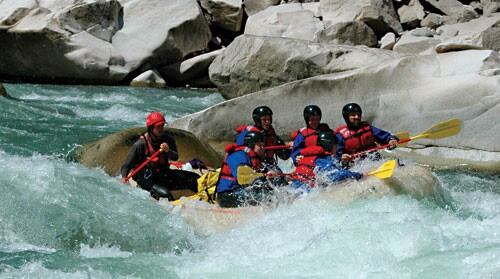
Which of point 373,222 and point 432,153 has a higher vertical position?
point 373,222

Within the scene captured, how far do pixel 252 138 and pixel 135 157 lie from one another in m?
1.12

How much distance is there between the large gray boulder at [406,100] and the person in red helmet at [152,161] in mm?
2621

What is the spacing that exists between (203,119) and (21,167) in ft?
10.8

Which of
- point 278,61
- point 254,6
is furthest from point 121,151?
point 254,6

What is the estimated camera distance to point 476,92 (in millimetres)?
9008

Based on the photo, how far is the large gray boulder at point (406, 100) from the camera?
9023mm

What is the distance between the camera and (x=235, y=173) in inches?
268

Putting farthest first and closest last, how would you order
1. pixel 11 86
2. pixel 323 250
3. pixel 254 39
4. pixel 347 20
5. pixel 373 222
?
1. pixel 347 20
2. pixel 11 86
3. pixel 254 39
4. pixel 373 222
5. pixel 323 250

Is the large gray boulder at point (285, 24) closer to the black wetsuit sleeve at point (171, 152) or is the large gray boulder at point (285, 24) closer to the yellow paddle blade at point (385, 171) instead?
the black wetsuit sleeve at point (171, 152)

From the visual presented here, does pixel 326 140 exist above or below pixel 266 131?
above

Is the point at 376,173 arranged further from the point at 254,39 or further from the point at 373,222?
the point at 254,39

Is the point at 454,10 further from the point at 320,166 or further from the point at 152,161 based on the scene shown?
the point at 152,161

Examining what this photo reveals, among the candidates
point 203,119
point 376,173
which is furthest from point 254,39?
point 376,173

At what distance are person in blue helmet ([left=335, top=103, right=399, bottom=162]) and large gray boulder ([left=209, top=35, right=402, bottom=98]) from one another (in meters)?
2.48
